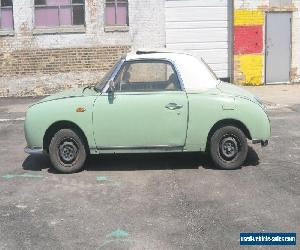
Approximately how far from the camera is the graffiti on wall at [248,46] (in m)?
15.8

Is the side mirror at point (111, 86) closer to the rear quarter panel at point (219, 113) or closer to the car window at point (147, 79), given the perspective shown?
the car window at point (147, 79)

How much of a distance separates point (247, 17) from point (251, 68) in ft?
5.50

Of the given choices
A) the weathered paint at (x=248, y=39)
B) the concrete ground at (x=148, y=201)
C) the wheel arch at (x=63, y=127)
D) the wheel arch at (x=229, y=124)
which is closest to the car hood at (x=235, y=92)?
the wheel arch at (x=229, y=124)

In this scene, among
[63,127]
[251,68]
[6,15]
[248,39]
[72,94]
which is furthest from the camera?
[251,68]

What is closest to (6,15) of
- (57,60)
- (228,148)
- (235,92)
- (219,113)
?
(57,60)

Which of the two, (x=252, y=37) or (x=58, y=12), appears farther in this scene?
(x=252, y=37)

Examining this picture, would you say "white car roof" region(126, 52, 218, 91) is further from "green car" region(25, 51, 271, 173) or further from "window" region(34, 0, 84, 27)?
"window" region(34, 0, 84, 27)

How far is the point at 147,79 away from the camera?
7.56 meters

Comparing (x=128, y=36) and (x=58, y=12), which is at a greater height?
(x=58, y=12)

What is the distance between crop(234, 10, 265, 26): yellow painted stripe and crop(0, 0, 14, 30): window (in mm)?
7148

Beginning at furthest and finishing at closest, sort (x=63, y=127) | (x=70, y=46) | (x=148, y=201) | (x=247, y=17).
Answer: (x=247, y=17)
(x=70, y=46)
(x=63, y=127)
(x=148, y=201)

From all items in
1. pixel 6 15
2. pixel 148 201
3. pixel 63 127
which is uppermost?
pixel 6 15

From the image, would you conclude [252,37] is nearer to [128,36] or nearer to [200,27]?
[200,27]

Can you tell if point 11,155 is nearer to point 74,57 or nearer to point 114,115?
point 114,115
